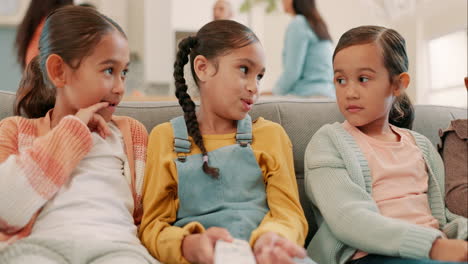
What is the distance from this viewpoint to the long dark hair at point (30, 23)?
2.40m

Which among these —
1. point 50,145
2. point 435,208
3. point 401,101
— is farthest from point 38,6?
point 435,208

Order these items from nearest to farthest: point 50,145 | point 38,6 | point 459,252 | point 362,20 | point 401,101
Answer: point 459,252 → point 50,145 → point 401,101 → point 38,6 → point 362,20

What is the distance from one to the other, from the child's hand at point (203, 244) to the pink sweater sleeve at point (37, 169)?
0.34m

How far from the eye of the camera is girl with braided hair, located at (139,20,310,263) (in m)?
1.25

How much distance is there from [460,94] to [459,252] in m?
2.83

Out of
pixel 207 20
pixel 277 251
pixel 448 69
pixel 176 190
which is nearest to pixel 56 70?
pixel 176 190

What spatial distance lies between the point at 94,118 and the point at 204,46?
0.36 meters

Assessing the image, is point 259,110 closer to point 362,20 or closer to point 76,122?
point 76,122

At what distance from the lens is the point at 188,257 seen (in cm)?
117

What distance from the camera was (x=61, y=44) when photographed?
Result: 1370mm

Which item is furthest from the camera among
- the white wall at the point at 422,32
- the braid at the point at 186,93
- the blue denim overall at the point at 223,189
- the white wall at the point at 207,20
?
the white wall at the point at 207,20

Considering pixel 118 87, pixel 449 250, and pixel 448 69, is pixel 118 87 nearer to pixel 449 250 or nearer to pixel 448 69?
pixel 449 250

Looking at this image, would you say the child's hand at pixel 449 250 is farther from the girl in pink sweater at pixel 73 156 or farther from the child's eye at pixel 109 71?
the child's eye at pixel 109 71

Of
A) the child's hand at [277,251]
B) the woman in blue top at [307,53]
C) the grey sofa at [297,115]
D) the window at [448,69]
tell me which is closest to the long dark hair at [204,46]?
the grey sofa at [297,115]
